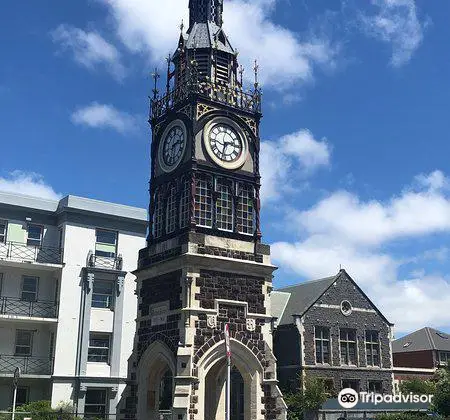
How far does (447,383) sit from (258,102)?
59.0ft

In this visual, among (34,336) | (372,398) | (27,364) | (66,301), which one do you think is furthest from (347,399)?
(34,336)

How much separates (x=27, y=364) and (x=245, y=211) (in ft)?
59.8

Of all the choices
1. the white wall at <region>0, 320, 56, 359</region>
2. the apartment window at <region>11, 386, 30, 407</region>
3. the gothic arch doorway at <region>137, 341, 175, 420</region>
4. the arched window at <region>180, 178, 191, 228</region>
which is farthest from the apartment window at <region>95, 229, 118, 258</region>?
the arched window at <region>180, 178, 191, 228</region>

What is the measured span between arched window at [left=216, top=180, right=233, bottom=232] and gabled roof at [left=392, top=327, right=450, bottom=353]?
37.0m

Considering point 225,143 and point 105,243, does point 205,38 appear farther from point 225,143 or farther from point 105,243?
point 105,243

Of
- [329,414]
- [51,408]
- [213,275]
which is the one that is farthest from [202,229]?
[51,408]

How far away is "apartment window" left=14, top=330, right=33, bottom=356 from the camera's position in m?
38.0

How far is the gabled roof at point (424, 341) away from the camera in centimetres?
5806

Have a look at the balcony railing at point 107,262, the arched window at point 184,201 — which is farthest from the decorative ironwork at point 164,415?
the balcony railing at point 107,262

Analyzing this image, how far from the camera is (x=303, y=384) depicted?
40.6 meters

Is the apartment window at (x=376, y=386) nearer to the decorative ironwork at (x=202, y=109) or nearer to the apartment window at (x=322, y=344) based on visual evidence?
the apartment window at (x=322, y=344)

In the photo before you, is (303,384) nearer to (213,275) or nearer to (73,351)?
(73,351)

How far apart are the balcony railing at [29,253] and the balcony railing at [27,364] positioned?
5.91 meters

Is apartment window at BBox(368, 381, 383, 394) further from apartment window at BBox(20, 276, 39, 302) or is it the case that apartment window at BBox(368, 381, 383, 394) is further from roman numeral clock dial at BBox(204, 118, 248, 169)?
apartment window at BBox(20, 276, 39, 302)
